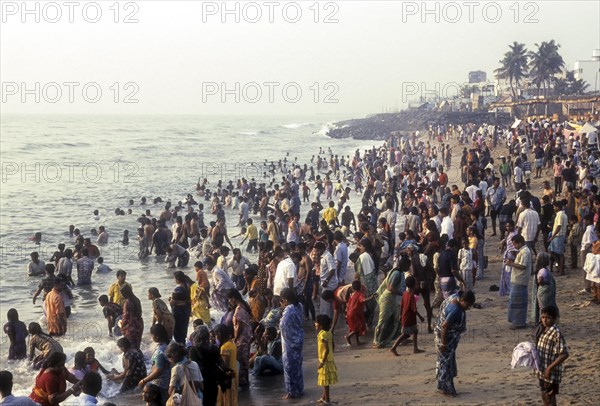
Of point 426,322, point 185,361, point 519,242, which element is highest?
point 519,242

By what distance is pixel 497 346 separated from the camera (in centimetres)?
1021

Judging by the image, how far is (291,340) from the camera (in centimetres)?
882

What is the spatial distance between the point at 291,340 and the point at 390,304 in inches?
87.1

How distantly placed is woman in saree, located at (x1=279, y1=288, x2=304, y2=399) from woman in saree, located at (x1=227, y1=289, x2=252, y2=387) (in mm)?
534

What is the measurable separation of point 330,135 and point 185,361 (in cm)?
10209

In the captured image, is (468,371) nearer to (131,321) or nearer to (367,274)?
(367,274)

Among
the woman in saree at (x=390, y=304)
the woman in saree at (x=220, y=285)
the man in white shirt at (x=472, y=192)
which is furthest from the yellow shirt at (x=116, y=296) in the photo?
the man in white shirt at (x=472, y=192)

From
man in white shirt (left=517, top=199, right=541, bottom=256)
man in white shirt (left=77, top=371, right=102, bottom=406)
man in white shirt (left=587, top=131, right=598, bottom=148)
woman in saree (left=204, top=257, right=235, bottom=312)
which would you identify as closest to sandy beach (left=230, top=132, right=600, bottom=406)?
woman in saree (left=204, top=257, right=235, bottom=312)

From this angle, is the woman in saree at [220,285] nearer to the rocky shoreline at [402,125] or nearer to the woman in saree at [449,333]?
the woman in saree at [449,333]

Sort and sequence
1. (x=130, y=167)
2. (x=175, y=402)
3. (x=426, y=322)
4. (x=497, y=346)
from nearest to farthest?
(x=175, y=402) < (x=497, y=346) < (x=426, y=322) < (x=130, y=167)

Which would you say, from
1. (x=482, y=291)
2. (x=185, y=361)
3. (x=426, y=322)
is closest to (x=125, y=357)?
(x=185, y=361)

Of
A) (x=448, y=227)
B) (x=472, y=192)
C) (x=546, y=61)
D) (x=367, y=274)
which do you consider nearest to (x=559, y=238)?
(x=448, y=227)

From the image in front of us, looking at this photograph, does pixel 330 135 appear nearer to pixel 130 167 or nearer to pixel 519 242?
pixel 130 167

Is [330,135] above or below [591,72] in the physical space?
below
